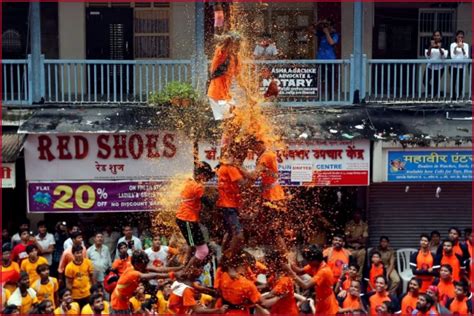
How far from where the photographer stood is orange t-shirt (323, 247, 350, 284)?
15.8 metres

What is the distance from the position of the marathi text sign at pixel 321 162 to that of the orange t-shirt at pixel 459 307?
11.8 ft

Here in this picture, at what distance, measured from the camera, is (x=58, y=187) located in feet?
57.0

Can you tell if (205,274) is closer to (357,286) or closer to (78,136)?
(357,286)

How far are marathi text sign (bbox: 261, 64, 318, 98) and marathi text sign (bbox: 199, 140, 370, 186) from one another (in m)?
1.15

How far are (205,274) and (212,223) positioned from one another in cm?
187

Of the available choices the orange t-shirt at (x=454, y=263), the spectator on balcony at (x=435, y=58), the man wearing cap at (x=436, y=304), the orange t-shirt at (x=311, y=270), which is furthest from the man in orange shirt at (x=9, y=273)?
the spectator on balcony at (x=435, y=58)

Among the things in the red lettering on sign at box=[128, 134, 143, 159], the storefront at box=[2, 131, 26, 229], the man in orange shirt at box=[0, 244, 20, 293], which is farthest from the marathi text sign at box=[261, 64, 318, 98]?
the man in orange shirt at box=[0, 244, 20, 293]

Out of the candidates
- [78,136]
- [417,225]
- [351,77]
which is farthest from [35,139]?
[417,225]

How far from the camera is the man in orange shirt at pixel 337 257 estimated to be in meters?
15.8

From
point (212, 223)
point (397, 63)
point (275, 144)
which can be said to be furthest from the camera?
point (397, 63)

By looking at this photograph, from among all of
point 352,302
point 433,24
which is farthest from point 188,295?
point 433,24

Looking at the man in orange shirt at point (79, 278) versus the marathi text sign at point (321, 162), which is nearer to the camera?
the man in orange shirt at point (79, 278)

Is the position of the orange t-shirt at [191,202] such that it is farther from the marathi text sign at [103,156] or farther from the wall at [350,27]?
the wall at [350,27]

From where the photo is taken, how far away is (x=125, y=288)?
41.4 ft
